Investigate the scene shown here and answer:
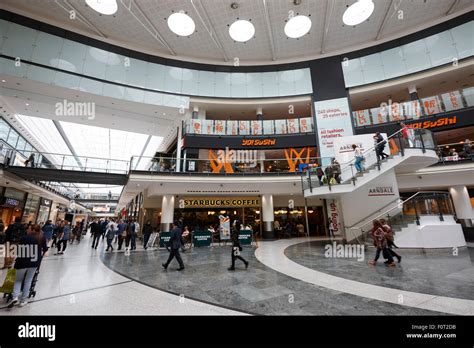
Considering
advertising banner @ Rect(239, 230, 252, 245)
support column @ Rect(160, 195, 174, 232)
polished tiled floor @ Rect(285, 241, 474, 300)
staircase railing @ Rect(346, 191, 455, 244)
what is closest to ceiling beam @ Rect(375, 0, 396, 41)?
staircase railing @ Rect(346, 191, 455, 244)

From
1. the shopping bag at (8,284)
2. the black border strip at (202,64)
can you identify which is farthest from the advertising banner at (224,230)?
the black border strip at (202,64)

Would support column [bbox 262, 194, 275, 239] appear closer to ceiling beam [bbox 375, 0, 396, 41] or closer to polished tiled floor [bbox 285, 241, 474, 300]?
polished tiled floor [bbox 285, 241, 474, 300]

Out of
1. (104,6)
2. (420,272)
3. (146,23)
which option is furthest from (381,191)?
(104,6)

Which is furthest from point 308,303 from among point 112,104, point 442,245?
point 112,104

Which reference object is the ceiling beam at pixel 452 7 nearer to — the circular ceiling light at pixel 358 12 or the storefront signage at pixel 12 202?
the circular ceiling light at pixel 358 12

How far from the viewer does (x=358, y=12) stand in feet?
52.3

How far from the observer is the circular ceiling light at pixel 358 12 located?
15367 millimetres

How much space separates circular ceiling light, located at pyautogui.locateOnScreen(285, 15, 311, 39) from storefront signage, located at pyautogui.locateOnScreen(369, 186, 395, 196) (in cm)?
1433

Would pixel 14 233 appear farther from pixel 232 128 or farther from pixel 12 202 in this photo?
pixel 232 128

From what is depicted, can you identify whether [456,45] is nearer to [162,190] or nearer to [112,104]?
[162,190]

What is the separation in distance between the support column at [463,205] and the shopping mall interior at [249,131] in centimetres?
7

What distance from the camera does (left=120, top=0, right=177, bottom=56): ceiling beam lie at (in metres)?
14.8

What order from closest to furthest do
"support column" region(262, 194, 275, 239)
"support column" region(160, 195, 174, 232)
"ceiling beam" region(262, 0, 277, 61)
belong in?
1. "support column" region(160, 195, 174, 232)
2. "ceiling beam" region(262, 0, 277, 61)
3. "support column" region(262, 194, 275, 239)
